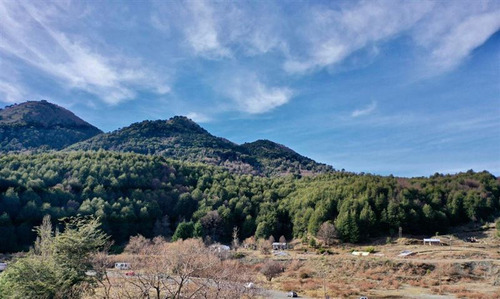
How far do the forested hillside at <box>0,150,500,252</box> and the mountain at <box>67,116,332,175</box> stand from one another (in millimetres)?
64054

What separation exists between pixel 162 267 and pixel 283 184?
284 ft

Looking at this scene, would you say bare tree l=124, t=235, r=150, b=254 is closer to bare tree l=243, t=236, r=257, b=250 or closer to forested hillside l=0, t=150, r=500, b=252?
forested hillside l=0, t=150, r=500, b=252

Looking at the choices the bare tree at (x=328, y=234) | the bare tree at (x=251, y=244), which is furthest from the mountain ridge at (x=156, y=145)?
the bare tree at (x=328, y=234)

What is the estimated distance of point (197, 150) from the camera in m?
170

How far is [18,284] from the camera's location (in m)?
13.2

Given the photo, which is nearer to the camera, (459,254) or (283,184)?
(459,254)

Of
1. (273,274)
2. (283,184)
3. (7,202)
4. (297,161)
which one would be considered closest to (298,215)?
(283,184)

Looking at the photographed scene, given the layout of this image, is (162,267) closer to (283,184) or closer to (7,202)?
(7,202)

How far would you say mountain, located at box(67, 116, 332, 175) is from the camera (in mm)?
159000

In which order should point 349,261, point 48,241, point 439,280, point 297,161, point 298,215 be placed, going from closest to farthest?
point 48,241
point 439,280
point 349,261
point 298,215
point 297,161

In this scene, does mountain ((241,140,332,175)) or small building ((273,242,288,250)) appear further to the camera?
mountain ((241,140,332,175))

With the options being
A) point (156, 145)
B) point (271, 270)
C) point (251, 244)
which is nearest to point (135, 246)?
point (251, 244)

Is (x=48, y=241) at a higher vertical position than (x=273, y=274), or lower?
higher

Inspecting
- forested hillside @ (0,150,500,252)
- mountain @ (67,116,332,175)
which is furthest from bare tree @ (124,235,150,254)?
mountain @ (67,116,332,175)
